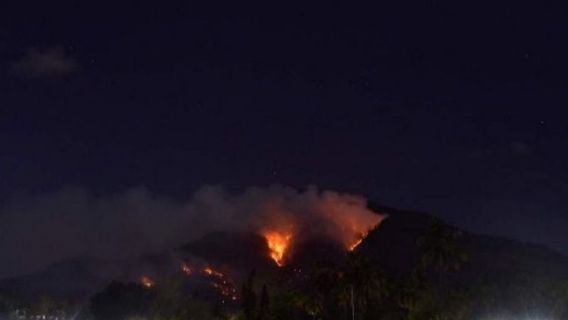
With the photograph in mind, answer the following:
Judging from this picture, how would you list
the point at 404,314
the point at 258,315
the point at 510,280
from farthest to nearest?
the point at 510,280 → the point at 404,314 → the point at 258,315

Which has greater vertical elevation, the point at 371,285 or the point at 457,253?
the point at 457,253

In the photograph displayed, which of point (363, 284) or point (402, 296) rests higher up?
point (363, 284)

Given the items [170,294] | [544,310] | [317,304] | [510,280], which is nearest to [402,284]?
[317,304]

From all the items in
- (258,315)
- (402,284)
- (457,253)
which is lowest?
(258,315)

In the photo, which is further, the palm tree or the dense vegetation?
the palm tree

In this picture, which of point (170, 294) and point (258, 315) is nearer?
point (258, 315)

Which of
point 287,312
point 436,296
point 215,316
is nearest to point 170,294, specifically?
point 215,316

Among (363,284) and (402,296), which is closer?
(402,296)

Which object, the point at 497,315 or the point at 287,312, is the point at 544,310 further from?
the point at 287,312

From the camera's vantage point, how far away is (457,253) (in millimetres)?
128500

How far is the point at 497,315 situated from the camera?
12356 cm

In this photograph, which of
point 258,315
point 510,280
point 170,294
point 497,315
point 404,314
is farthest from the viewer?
point 170,294

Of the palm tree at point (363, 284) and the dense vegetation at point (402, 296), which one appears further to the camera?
the palm tree at point (363, 284)

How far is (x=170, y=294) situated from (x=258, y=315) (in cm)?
8882
